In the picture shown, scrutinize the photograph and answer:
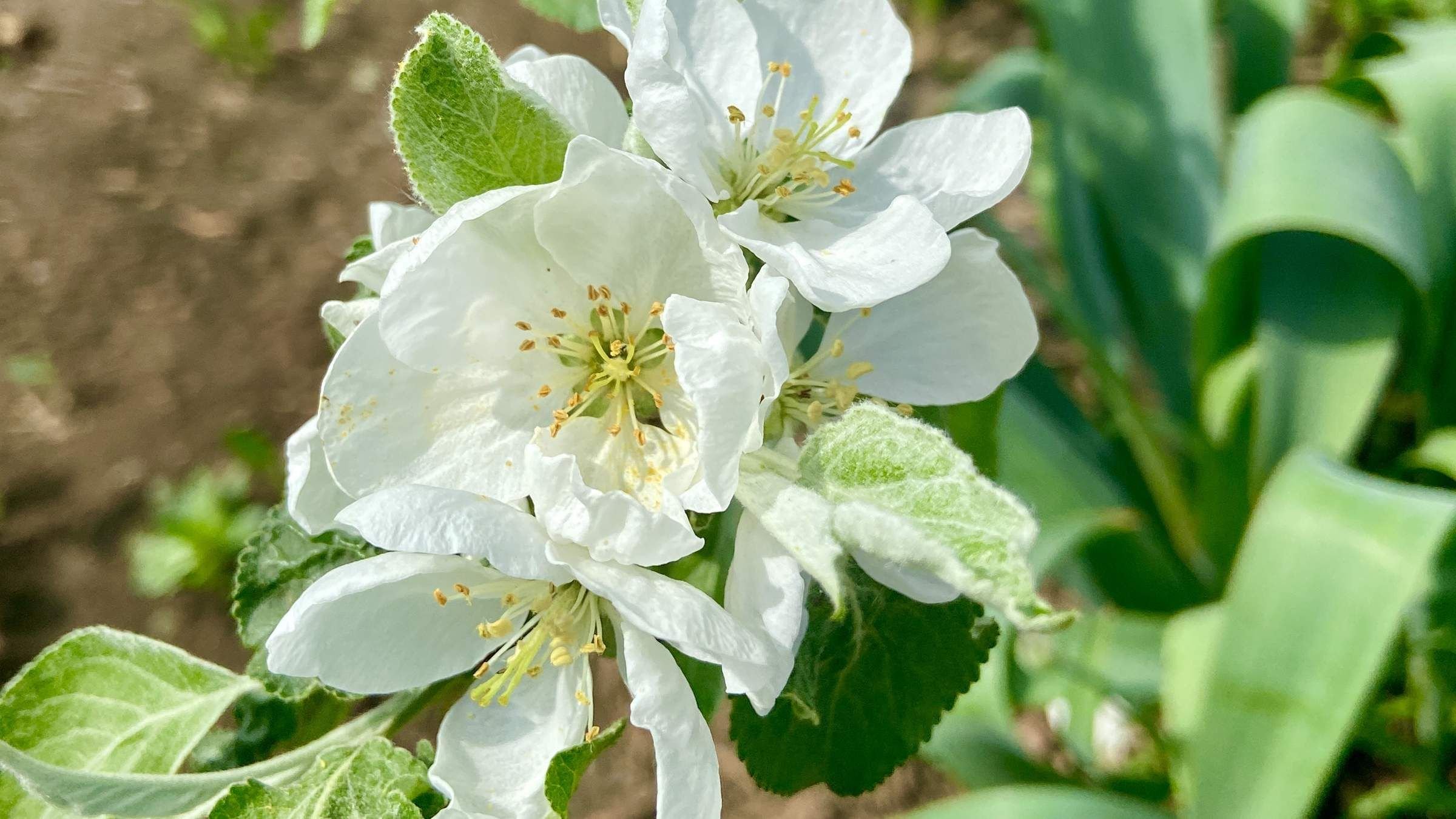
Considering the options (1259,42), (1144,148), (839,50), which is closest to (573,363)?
(839,50)

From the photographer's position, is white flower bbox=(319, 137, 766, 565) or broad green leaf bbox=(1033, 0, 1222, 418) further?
broad green leaf bbox=(1033, 0, 1222, 418)

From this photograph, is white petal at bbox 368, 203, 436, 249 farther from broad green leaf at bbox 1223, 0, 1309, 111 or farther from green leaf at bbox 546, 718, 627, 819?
broad green leaf at bbox 1223, 0, 1309, 111

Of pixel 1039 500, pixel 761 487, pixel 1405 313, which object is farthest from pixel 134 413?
pixel 1405 313

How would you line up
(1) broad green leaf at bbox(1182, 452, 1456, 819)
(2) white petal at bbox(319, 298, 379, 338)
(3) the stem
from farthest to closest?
(3) the stem
(1) broad green leaf at bbox(1182, 452, 1456, 819)
(2) white petal at bbox(319, 298, 379, 338)

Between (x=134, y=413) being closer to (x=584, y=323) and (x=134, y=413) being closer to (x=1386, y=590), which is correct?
(x=584, y=323)

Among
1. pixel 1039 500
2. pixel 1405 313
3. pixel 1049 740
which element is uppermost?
pixel 1405 313

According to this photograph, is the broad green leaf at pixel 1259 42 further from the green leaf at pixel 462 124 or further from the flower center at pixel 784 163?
the green leaf at pixel 462 124

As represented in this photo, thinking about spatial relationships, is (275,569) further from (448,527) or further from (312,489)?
(448,527)

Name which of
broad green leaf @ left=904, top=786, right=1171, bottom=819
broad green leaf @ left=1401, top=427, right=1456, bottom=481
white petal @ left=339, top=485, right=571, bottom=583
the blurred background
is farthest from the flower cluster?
broad green leaf @ left=1401, top=427, right=1456, bottom=481
